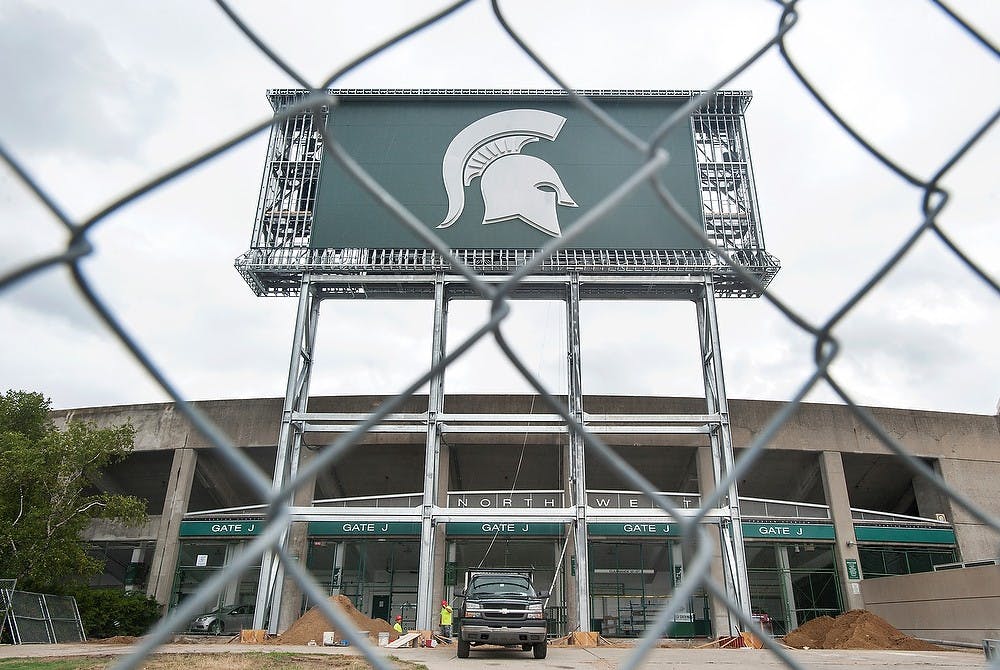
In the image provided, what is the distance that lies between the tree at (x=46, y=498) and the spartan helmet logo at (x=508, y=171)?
11768 millimetres

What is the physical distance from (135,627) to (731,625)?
16.8 meters

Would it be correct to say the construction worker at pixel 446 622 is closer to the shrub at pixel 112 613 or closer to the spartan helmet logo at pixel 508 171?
the shrub at pixel 112 613

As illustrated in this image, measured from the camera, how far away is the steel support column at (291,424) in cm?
1752

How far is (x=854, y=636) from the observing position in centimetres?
1647

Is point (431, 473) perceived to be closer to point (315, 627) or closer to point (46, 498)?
point (315, 627)

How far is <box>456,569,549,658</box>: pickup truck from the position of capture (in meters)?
11.3

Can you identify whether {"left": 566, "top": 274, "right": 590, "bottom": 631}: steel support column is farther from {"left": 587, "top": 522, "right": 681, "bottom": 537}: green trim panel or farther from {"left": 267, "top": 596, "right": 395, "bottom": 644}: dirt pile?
{"left": 267, "top": 596, "right": 395, "bottom": 644}: dirt pile

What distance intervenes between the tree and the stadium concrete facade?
367cm

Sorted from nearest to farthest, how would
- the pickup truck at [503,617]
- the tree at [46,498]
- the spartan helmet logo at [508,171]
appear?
the pickup truck at [503,617] → the tree at [46,498] → the spartan helmet logo at [508,171]

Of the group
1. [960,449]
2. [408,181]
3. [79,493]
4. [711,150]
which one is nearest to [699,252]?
[711,150]

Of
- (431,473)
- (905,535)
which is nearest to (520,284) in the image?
(431,473)

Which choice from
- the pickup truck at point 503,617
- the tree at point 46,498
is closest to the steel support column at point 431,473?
the pickup truck at point 503,617

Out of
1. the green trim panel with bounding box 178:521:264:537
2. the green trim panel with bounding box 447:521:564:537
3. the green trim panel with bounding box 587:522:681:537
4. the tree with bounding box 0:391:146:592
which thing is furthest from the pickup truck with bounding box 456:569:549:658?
the green trim panel with bounding box 178:521:264:537

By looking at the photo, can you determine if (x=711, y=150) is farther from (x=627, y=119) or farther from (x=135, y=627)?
(x=135, y=627)
